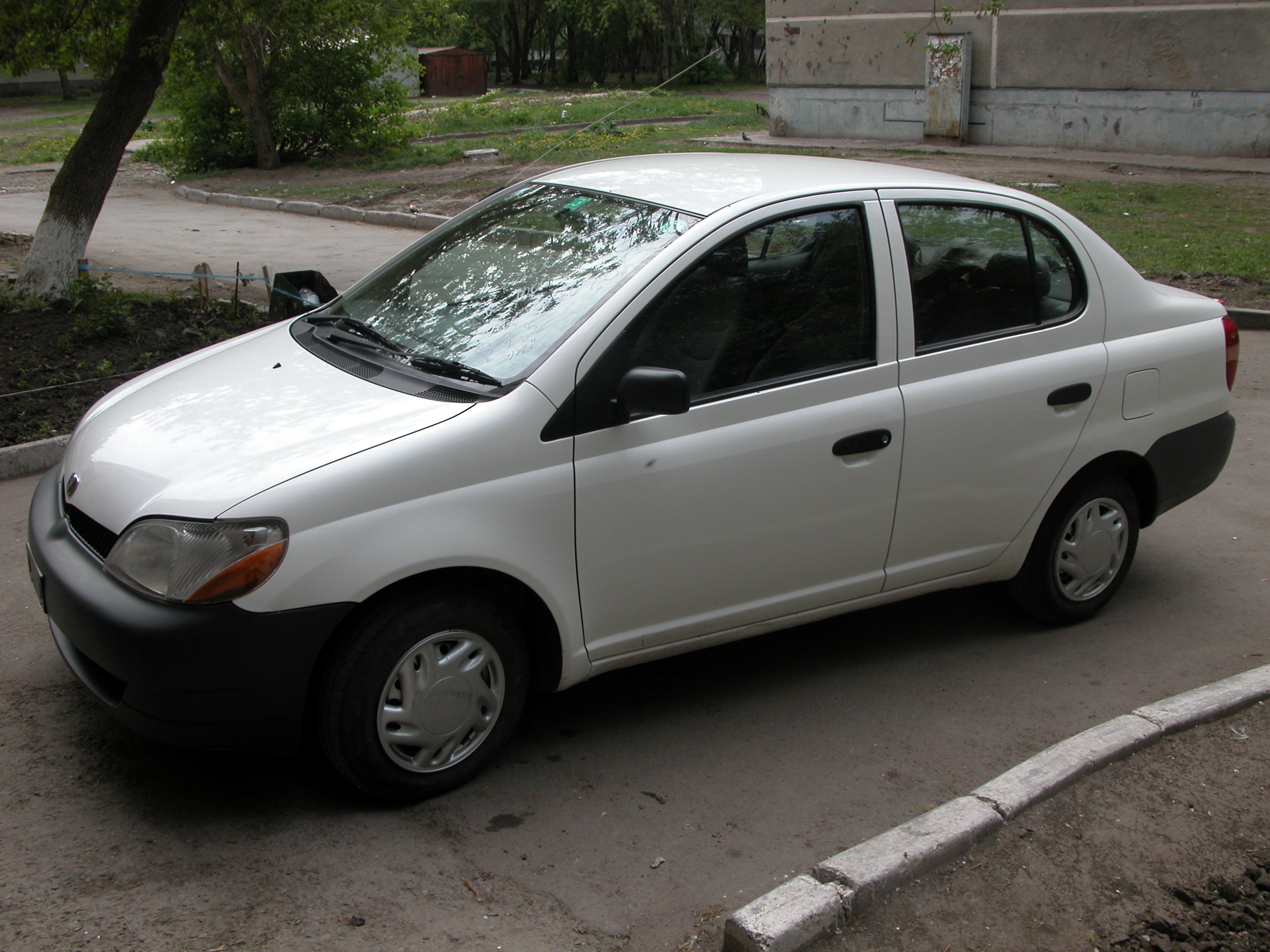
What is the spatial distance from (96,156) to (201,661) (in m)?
7.80

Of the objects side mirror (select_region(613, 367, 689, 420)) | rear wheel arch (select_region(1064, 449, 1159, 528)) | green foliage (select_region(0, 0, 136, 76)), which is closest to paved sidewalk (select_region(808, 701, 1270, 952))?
rear wheel arch (select_region(1064, 449, 1159, 528))

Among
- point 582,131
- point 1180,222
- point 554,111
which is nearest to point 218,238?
point 582,131

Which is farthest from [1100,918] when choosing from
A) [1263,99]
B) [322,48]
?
[322,48]

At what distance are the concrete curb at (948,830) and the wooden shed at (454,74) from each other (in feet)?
155

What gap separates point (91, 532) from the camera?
3.44 meters

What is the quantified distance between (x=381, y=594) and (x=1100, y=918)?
2009 millimetres

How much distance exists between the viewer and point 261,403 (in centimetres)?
363

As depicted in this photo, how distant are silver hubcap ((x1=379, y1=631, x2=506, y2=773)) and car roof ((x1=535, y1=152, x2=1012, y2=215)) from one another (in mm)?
1554

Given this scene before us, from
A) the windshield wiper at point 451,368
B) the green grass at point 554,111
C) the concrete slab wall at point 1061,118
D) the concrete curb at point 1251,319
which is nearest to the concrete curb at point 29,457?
the windshield wiper at point 451,368

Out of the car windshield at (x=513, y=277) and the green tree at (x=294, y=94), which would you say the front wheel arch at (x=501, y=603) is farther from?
the green tree at (x=294, y=94)

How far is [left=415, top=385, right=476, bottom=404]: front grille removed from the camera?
3.45 m

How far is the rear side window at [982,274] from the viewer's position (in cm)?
410

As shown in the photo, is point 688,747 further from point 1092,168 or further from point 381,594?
point 1092,168

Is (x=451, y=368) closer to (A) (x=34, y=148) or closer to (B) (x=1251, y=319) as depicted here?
(B) (x=1251, y=319)
